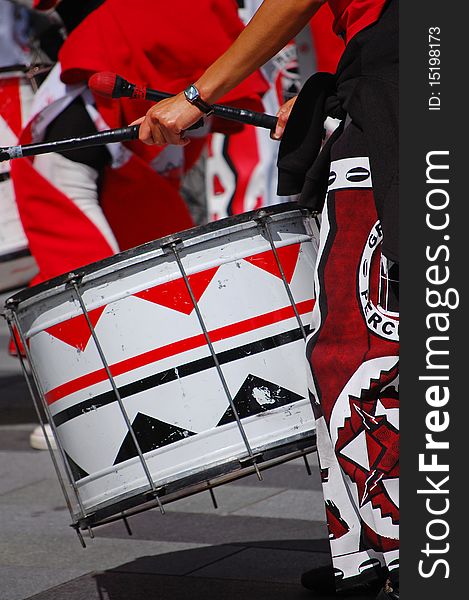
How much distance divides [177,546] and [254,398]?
1.07m

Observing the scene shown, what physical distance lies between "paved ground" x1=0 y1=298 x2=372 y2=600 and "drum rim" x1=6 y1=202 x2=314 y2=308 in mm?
854

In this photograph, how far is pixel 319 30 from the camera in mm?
4539

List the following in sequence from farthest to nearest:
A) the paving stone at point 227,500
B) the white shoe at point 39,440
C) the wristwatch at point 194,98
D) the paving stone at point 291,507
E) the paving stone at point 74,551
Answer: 1. the white shoe at point 39,440
2. the paving stone at point 227,500
3. the paving stone at point 291,507
4. the paving stone at point 74,551
5. the wristwatch at point 194,98

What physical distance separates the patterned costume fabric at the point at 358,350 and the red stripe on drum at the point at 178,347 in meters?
0.18

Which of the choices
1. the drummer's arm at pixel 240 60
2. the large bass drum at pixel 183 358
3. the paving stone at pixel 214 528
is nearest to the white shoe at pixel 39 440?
the paving stone at pixel 214 528

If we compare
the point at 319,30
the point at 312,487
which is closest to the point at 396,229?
the point at 312,487

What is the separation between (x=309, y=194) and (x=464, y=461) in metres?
0.84

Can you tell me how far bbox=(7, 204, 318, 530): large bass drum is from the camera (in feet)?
8.77

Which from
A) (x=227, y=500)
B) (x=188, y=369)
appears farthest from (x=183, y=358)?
(x=227, y=500)

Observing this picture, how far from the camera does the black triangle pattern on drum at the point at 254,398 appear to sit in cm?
268

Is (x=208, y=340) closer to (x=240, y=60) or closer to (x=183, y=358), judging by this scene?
(x=183, y=358)

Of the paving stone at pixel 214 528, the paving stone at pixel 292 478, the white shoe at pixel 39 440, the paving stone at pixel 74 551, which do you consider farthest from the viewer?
the white shoe at pixel 39 440

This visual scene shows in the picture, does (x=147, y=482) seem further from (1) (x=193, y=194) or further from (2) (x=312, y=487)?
(1) (x=193, y=194)

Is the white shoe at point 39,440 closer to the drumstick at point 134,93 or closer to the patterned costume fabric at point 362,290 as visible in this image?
the drumstick at point 134,93
